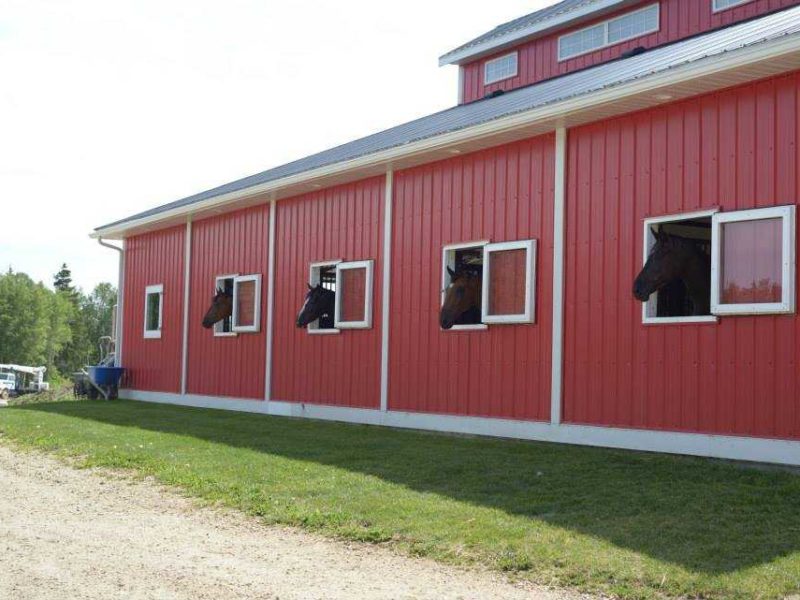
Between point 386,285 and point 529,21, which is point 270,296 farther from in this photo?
point 529,21

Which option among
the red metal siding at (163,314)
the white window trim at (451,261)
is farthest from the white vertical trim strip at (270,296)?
the white window trim at (451,261)

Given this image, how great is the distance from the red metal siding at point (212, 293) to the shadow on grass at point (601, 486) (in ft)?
14.4

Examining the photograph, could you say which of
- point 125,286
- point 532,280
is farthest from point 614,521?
point 125,286

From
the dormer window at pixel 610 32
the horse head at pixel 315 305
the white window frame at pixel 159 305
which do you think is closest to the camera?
the horse head at pixel 315 305

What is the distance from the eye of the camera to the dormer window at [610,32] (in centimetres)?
1656

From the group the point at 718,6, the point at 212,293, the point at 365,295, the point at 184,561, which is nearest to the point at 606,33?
the point at 718,6

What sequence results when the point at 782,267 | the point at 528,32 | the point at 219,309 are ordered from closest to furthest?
1. the point at 782,267
2. the point at 219,309
3. the point at 528,32

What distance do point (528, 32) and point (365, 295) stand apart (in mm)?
7060

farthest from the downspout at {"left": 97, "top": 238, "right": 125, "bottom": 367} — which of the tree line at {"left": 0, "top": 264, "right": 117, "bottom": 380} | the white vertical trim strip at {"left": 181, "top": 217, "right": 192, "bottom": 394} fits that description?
the tree line at {"left": 0, "top": 264, "right": 117, "bottom": 380}

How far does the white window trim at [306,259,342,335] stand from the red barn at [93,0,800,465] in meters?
0.03

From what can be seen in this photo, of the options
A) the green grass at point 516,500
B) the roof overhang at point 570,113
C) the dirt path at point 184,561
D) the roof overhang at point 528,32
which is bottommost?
the dirt path at point 184,561

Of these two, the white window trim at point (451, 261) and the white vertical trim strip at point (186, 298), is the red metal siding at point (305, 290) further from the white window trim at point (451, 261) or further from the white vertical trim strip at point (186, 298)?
the white vertical trim strip at point (186, 298)

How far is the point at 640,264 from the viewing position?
33.1 ft

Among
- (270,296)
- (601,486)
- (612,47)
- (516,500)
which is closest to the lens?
(516,500)
